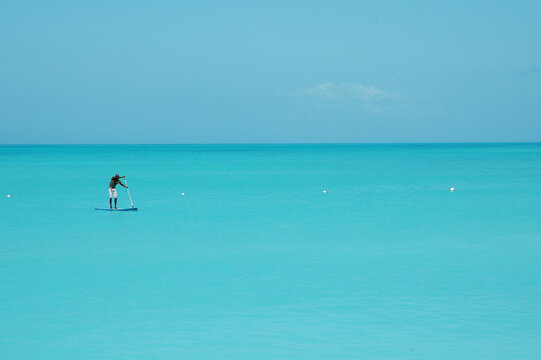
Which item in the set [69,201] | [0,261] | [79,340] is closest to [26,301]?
[79,340]

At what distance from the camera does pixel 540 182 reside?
46156 mm

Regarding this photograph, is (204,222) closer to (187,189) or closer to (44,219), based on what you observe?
(44,219)

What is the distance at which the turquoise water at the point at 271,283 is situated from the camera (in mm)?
11258

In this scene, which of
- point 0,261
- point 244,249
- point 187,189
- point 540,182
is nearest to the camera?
point 0,261

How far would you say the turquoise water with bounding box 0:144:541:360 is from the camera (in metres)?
11.3

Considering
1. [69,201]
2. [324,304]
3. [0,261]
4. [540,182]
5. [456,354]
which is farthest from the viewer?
[540,182]

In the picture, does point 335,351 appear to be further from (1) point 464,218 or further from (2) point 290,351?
(1) point 464,218

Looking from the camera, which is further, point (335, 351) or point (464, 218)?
point (464, 218)

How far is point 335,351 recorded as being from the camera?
10898 mm

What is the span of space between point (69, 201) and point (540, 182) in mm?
29982

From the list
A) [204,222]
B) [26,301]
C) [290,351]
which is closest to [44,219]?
[204,222]

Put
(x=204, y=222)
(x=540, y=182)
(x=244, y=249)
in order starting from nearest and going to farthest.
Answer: (x=244, y=249), (x=204, y=222), (x=540, y=182)

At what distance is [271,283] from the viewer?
15.2 meters

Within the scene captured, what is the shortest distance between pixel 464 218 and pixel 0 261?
54.3 feet
